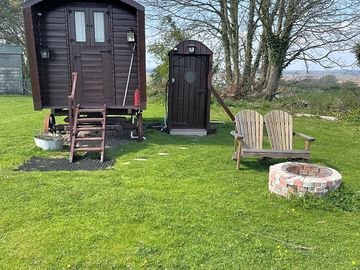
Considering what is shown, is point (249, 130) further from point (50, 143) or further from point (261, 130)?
point (50, 143)

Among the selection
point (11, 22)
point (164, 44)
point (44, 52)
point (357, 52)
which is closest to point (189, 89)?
point (44, 52)

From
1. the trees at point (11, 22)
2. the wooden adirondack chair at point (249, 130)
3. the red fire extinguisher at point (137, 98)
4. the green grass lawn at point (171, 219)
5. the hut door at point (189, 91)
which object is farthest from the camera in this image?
the trees at point (11, 22)

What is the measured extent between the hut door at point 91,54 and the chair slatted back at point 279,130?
3.36m

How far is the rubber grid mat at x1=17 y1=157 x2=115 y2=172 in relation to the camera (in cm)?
485

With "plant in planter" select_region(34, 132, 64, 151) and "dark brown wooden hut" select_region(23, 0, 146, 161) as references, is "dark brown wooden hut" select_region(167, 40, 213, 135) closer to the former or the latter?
"dark brown wooden hut" select_region(23, 0, 146, 161)

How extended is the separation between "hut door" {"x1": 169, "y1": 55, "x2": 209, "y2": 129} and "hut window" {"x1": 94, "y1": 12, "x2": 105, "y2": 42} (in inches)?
68.2

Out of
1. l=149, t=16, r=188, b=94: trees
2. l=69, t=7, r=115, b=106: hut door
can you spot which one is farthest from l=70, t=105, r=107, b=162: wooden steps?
l=149, t=16, r=188, b=94: trees

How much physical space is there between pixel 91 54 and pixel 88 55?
7cm

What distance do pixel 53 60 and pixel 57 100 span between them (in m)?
0.83

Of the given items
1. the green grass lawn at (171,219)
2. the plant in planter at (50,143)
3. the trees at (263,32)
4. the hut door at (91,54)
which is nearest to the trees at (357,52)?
the trees at (263,32)

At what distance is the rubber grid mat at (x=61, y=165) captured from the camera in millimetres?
4852

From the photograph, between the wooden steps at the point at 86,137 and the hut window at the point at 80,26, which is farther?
the hut window at the point at 80,26

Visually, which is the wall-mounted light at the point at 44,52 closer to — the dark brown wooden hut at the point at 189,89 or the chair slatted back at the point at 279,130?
the dark brown wooden hut at the point at 189,89

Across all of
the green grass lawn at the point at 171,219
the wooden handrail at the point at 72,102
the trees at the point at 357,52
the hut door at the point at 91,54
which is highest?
the trees at the point at 357,52
